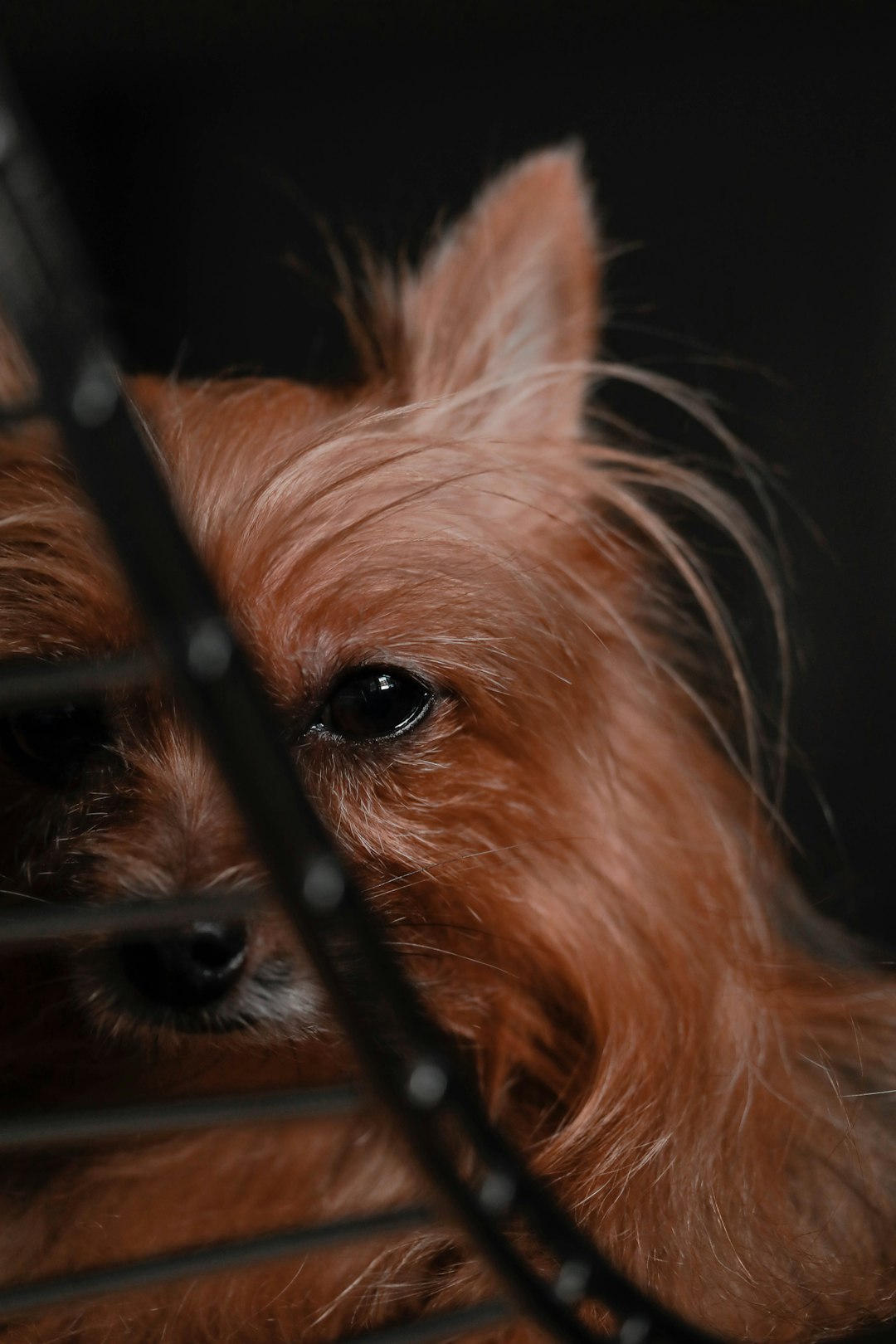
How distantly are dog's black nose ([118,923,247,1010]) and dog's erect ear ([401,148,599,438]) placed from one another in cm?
41

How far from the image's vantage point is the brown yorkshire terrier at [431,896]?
2.32 ft

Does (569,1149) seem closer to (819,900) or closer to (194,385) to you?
(819,900)

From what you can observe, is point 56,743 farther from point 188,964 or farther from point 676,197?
point 676,197

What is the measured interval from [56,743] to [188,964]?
0.61ft

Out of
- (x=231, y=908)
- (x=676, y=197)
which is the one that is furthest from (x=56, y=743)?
(x=676, y=197)

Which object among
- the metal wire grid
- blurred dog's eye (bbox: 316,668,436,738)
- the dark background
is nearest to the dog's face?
blurred dog's eye (bbox: 316,668,436,738)

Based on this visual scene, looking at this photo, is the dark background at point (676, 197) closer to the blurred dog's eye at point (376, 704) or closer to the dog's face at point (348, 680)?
the dog's face at point (348, 680)

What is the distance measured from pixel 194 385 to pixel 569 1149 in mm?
605

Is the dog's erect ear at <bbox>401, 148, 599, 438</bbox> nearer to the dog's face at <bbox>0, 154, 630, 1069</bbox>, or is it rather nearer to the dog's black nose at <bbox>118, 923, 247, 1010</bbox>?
the dog's face at <bbox>0, 154, 630, 1069</bbox>

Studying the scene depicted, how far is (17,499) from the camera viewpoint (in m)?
0.76

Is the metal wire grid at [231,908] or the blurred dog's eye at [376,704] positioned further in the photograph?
the blurred dog's eye at [376,704]

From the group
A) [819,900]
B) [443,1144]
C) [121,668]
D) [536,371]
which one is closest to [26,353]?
[121,668]

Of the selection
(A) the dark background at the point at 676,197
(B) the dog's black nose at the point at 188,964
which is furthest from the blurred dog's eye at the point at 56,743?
(A) the dark background at the point at 676,197

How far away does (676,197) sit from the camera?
139cm
